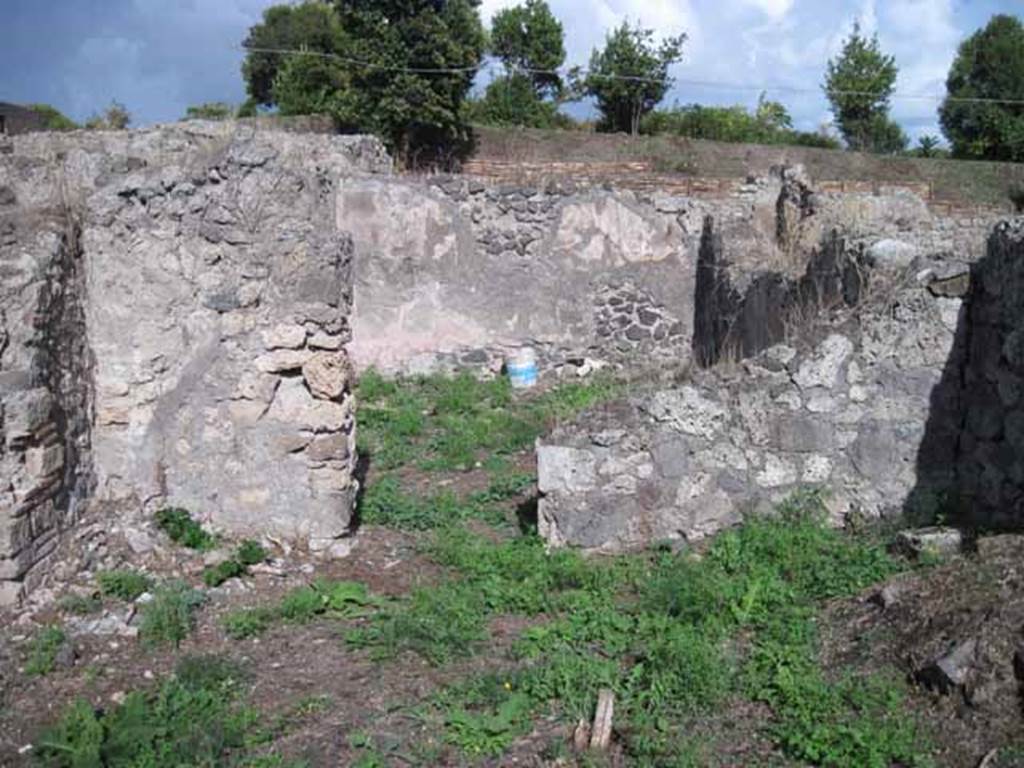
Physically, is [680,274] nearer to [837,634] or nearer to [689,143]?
[837,634]

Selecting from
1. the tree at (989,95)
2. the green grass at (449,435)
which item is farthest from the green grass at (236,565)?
the tree at (989,95)

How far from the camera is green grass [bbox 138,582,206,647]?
179 inches

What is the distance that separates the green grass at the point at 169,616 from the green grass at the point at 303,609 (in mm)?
173

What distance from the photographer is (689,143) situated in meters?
23.9

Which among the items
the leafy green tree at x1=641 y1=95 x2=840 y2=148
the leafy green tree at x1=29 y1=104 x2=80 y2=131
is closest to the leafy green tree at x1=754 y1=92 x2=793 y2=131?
the leafy green tree at x1=641 y1=95 x2=840 y2=148

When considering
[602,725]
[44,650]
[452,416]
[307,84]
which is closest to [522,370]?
[452,416]

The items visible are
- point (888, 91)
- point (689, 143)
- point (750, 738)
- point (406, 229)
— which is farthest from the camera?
point (888, 91)

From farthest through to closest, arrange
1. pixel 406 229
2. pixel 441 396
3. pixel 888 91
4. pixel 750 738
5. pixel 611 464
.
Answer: pixel 888 91
pixel 406 229
pixel 441 396
pixel 611 464
pixel 750 738

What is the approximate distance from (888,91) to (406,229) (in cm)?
2270

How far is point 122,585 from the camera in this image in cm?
500

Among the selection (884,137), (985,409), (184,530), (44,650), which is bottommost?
(44,650)

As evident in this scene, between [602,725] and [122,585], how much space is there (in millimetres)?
2716

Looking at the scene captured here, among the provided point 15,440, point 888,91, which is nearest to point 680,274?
point 15,440

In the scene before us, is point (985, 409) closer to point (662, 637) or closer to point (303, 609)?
point (662, 637)
